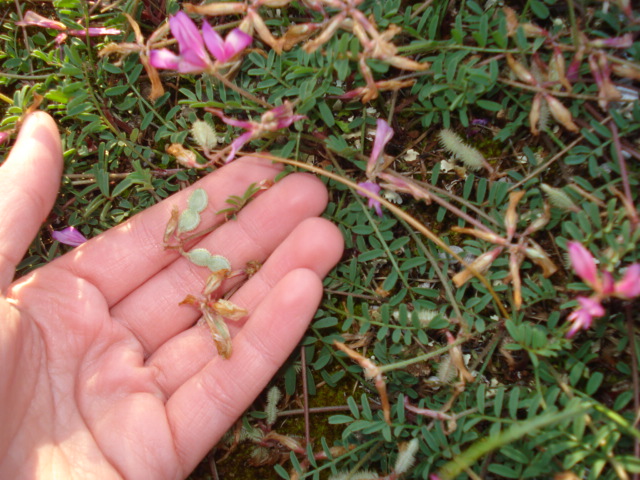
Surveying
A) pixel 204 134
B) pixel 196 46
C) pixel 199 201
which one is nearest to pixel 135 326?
pixel 199 201

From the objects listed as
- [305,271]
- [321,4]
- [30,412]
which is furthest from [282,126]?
[30,412]

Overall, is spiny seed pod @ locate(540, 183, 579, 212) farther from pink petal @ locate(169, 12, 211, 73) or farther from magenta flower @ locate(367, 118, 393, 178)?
pink petal @ locate(169, 12, 211, 73)

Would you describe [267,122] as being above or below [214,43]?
below

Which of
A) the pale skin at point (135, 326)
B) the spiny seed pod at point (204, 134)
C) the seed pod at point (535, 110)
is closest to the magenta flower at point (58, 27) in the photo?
the pale skin at point (135, 326)

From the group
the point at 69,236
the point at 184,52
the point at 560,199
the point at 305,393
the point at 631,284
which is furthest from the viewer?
the point at 69,236

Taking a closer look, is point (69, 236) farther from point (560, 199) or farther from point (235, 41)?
point (560, 199)

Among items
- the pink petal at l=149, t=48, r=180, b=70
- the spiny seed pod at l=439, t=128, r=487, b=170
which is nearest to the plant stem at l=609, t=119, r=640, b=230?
the spiny seed pod at l=439, t=128, r=487, b=170

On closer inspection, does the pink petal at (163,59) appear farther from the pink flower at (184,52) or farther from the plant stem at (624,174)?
the plant stem at (624,174)
